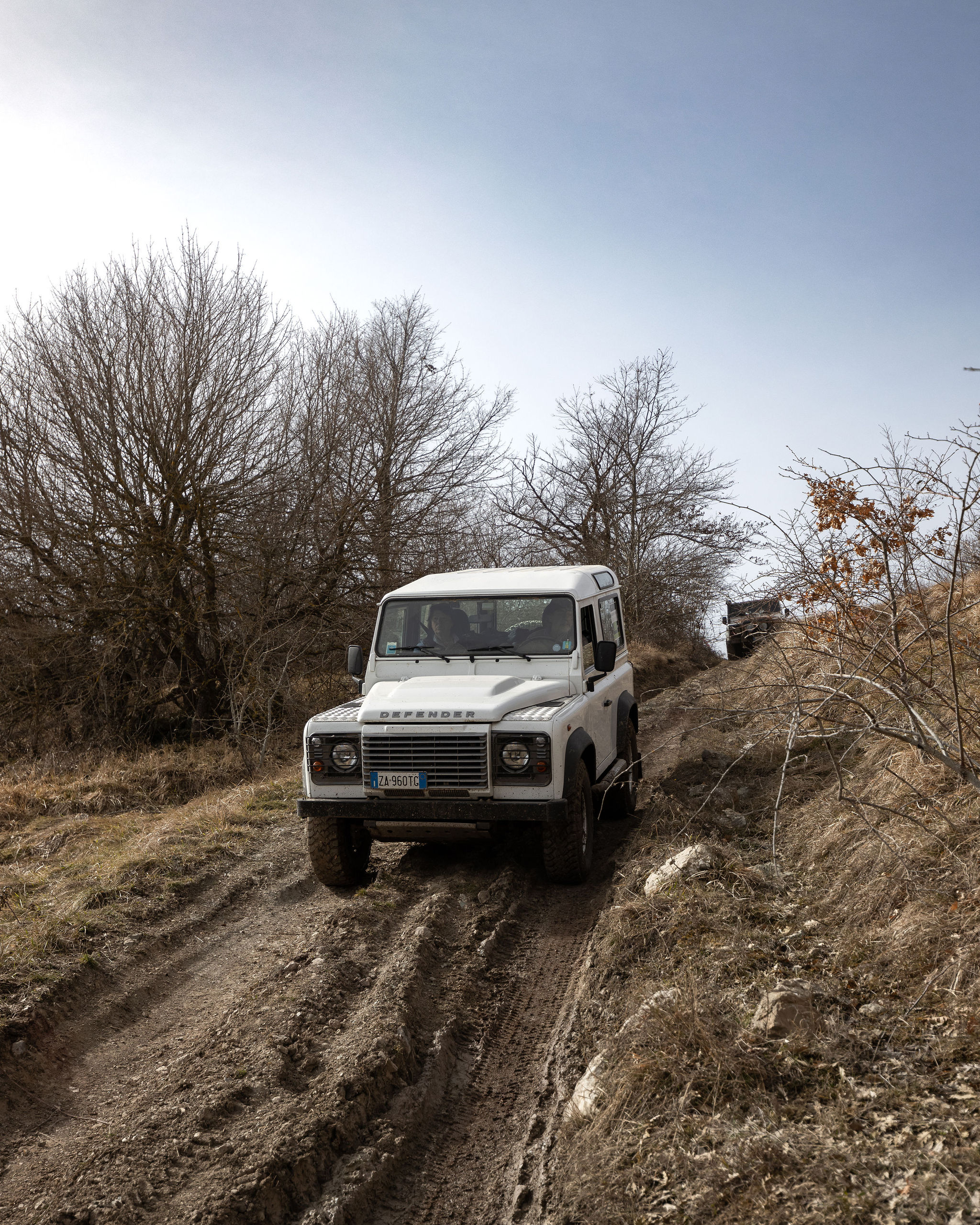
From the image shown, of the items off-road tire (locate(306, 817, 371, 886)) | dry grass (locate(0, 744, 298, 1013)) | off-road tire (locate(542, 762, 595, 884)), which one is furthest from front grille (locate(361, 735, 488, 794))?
dry grass (locate(0, 744, 298, 1013))

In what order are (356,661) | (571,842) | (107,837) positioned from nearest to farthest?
(571,842) < (356,661) < (107,837)

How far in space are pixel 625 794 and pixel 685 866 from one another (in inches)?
91.8

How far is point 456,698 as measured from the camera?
5.98 meters

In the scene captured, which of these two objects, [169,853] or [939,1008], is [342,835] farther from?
[939,1008]

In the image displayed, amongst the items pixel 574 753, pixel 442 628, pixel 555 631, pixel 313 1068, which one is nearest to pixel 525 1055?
pixel 313 1068

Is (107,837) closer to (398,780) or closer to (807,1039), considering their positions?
(398,780)

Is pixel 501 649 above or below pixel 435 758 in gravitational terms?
above

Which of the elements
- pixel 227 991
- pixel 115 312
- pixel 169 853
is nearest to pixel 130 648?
pixel 115 312

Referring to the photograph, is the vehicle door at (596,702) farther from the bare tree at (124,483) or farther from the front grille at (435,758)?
the bare tree at (124,483)

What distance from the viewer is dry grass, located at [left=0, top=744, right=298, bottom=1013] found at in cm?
524

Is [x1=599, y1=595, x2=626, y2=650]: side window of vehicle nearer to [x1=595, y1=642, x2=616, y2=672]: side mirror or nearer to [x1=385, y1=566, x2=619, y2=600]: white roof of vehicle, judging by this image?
[x1=385, y1=566, x2=619, y2=600]: white roof of vehicle

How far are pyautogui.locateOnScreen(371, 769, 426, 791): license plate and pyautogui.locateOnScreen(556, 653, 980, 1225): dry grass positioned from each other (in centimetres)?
144

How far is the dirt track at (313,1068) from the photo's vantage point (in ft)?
10.1

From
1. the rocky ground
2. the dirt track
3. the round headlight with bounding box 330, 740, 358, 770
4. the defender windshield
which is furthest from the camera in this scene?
the defender windshield
